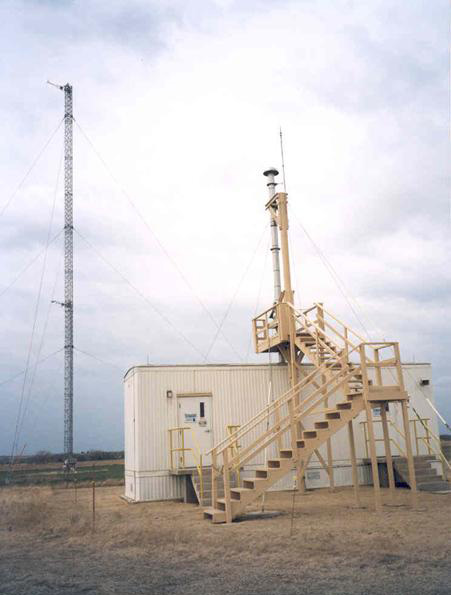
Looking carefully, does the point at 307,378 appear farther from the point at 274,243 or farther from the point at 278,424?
the point at 274,243

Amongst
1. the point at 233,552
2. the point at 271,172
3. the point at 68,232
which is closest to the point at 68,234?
the point at 68,232

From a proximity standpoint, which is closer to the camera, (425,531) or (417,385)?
(425,531)

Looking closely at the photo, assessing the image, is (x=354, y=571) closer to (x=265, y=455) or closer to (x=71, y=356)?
(x=265, y=455)

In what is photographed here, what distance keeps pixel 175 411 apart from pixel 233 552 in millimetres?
10204

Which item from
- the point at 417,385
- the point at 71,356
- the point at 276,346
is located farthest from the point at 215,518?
the point at 71,356

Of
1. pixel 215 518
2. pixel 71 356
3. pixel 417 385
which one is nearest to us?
pixel 215 518

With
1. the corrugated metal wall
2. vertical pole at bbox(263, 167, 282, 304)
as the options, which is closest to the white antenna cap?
vertical pole at bbox(263, 167, 282, 304)

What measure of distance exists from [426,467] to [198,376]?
8.10m

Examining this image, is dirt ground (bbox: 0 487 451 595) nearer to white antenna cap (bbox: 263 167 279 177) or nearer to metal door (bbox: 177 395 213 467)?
metal door (bbox: 177 395 213 467)

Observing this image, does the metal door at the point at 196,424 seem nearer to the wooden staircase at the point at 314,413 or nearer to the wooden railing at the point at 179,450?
the wooden railing at the point at 179,450

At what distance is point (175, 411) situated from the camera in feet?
66.1

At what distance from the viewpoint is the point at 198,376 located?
20672mm

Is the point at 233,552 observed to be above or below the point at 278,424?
below

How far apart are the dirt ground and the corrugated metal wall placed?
3.56 metres
